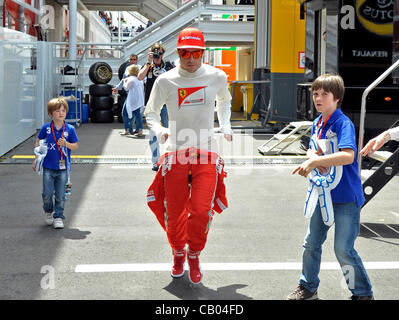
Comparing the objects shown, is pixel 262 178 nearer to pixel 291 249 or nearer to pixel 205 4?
pixel 291 249

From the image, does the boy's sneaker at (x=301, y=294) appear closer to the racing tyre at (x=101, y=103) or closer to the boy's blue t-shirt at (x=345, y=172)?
the boy's blue t-shirt at (x=345, y=172)

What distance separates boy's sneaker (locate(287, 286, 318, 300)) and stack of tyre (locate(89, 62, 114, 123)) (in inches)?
598

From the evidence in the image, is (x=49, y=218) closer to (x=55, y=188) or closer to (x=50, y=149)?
(x=55, y=188)

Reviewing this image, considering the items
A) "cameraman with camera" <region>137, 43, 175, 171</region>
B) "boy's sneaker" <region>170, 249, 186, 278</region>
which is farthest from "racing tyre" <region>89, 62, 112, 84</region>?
"boy's sneaker" <region>170, 249, 186, 278</region>

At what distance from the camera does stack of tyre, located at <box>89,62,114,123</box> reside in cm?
1856

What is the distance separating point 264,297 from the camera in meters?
4.15

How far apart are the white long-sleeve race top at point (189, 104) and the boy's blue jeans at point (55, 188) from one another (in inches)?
71.9

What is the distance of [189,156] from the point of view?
4.45 metres

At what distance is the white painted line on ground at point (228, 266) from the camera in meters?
4.76

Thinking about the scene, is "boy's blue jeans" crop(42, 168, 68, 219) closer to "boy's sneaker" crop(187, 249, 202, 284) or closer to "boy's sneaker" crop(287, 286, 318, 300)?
"boy's sneaker" crop(187, 249, 202, 284)

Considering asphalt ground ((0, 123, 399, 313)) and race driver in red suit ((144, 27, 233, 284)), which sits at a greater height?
race driver in red suit ((144, 27, 233, 284))

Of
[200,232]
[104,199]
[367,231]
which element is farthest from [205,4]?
[200,232]

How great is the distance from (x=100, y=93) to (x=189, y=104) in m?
14.6

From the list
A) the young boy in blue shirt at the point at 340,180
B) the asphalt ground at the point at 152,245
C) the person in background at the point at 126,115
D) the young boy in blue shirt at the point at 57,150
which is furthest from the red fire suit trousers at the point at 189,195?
the person in background at the point at 126,115
